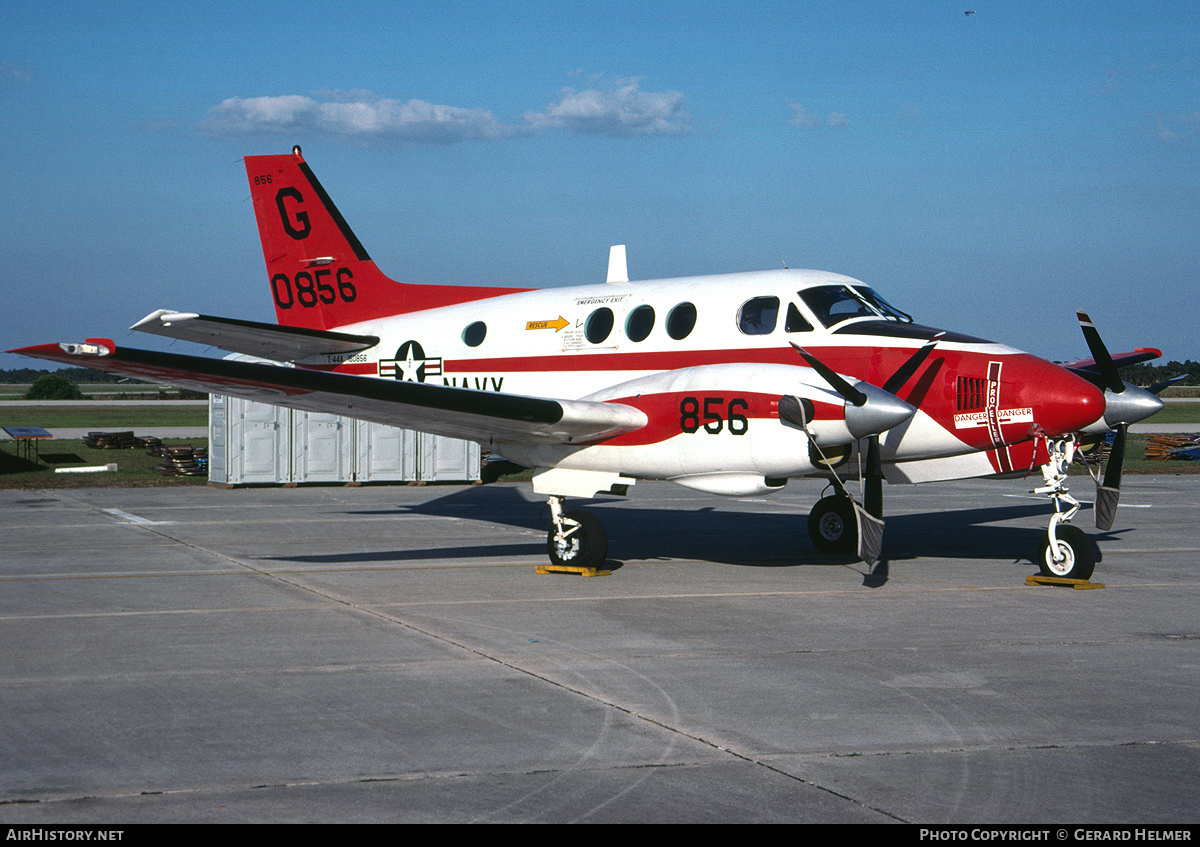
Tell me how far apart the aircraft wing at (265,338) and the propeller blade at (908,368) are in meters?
7.93

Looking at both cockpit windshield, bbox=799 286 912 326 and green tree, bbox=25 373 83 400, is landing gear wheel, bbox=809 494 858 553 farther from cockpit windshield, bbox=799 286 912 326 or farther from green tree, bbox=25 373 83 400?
green tree, bbox=25 373 83 400

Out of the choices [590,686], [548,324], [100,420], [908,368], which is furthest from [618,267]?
[100,420]

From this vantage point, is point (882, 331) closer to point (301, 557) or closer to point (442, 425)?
point (442, 425)

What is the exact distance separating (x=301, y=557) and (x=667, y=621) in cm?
604

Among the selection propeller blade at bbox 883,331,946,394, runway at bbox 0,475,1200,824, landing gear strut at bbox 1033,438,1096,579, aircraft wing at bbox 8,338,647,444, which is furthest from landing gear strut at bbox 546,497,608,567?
landing gear strut at bbox 1033,438,1096,579

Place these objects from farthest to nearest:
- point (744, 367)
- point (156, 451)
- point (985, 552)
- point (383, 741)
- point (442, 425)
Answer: point (156, 451)
point (985, 552)
point (442, 425)
point (744, 367)
point (383, 741)

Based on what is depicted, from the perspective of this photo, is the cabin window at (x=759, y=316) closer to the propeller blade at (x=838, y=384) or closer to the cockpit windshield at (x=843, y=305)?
the cockpit windshield at (x=843, y=305)

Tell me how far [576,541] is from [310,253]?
24.0 ft

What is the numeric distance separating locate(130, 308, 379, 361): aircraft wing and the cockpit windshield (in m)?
6.92

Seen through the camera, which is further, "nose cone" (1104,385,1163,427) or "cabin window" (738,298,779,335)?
"cabin window" (738,298,779,335)

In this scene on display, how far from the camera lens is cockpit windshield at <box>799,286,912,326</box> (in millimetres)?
12250

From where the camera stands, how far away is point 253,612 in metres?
10.0

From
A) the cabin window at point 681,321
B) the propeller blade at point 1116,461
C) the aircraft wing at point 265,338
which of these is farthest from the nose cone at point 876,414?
the aircraft wing at point 265,338
